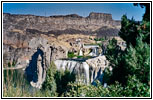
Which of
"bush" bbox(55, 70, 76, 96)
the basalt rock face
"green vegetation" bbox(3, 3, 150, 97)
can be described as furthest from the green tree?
the basalt rock face

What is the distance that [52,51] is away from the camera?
50.3 ft

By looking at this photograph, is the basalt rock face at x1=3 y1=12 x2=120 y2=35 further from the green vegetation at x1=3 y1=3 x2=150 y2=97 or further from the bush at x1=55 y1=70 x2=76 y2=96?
the green vegetation at x1=3 y1=3 x2=150 y2=97

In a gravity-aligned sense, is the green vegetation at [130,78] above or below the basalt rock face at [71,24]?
below

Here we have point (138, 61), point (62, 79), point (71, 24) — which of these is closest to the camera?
point (138, 61)

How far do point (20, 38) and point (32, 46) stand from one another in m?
6.62

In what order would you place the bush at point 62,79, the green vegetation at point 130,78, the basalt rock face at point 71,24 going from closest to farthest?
the green vegetation at point 130,78 < the bush at point 62,79 < the basalt rock face at point 71,24

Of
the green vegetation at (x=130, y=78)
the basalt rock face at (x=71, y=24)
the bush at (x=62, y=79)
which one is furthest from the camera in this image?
the basalt rock face at (x=71, y=24)

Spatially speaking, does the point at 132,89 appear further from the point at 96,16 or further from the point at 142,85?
the point at 96,16

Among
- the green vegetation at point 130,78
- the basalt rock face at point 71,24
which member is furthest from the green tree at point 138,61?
the basalt rock face at point 71,24

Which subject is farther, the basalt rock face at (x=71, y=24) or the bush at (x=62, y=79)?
the basalt rock face at (x=71, y=24)

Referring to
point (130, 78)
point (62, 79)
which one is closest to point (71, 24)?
point (62, 79)

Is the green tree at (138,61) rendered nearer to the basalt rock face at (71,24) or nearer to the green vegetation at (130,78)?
the green vegetation at (130,78)

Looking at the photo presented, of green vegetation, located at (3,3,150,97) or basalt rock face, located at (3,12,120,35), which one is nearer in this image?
green vegetation, located at (3,3,150,97)

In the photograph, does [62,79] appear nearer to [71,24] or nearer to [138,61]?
[138,61]
